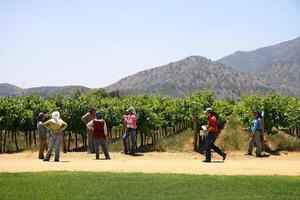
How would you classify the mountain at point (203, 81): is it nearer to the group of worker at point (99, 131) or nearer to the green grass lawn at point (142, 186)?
the group of worker at point (99, 131)

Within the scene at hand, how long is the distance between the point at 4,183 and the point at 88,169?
3.08 metres

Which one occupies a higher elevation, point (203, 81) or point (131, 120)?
point (203, 81)

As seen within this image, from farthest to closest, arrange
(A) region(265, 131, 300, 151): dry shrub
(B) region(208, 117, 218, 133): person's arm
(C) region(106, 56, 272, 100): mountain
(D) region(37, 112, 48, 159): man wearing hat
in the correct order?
1. (C) region(106, 56, 272, 100): mountain
2. (A) region(265, 131, 300, 151): dry shrub
3. (D) region(37, 112, 48, 159): man wearing hat
4. (B) region(208, 117, 218, 133): person's arm

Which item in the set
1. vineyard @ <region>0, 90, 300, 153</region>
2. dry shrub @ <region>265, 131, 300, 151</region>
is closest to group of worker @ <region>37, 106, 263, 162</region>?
dry shrub @ <region>265, 131, 300, 151</region>

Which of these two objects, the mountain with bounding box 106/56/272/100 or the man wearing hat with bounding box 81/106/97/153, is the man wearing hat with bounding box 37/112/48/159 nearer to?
the man wearing hat with bounding box 81/106/97/153

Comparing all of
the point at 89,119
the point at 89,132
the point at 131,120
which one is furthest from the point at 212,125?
the point at 89,132

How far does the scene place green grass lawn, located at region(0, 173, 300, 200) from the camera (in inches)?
462

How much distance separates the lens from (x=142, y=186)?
1259cm

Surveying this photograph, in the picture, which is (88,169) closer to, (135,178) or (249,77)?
Result: (135,178)

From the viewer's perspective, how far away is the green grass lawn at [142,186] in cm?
1174

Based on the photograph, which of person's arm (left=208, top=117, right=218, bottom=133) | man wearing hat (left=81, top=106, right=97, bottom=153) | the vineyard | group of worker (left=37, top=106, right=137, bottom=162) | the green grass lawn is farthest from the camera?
the vineyard

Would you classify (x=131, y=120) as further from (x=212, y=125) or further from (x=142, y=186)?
(x=142, y=186)

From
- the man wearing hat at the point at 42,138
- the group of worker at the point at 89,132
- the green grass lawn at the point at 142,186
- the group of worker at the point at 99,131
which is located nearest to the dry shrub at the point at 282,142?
the group of worker at the point at 99,131

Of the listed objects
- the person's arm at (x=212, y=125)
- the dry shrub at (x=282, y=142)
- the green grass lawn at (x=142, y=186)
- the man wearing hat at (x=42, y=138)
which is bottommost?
the green grass lawn at (x=142, y=186)
